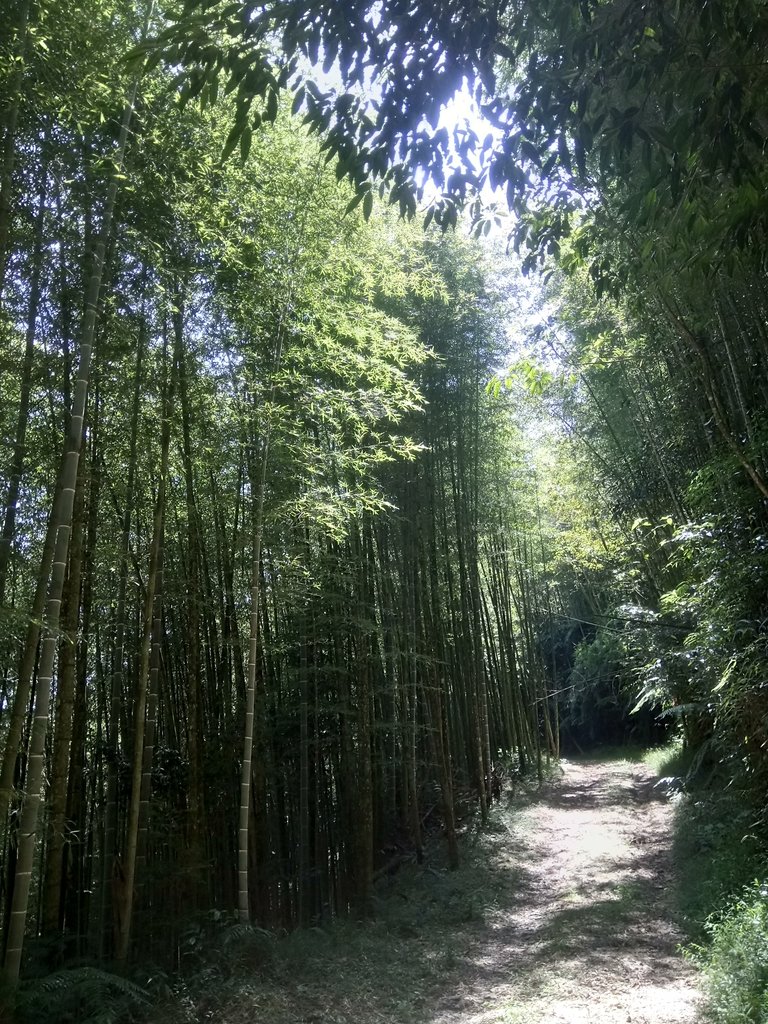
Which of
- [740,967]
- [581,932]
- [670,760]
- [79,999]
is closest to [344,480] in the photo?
[581,932]

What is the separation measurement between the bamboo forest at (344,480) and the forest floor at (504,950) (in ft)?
0.12

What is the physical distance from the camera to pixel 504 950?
527cm

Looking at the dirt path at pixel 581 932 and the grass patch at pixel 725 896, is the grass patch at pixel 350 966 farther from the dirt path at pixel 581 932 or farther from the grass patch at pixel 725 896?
the grass patch at pixel 725 896

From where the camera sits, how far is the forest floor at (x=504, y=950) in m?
4.08

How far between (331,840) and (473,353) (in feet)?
15.4

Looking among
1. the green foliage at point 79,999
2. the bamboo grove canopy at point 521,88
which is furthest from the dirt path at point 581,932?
the bamboo grove canopy at point 521,88

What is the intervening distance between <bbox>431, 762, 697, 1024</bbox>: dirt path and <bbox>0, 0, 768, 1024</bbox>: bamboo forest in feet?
0.12

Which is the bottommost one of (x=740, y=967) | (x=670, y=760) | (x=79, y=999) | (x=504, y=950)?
(x=504, y=950)

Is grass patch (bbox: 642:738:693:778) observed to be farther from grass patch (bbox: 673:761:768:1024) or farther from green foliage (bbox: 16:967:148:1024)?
green foliage (bbox: 16:967:148:1024)

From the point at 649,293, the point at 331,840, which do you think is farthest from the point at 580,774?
the point at 649,293

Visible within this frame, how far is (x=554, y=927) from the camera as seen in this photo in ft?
18.2

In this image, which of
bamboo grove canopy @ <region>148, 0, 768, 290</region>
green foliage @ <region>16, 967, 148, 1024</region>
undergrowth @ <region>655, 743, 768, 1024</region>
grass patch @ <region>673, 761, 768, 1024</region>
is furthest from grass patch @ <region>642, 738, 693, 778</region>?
bamboo grove canopy @ <region>148, 0, 768, 290</region>

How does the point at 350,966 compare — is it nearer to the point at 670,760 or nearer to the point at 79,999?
the point at 79,999

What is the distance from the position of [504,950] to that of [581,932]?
21.0 inches
